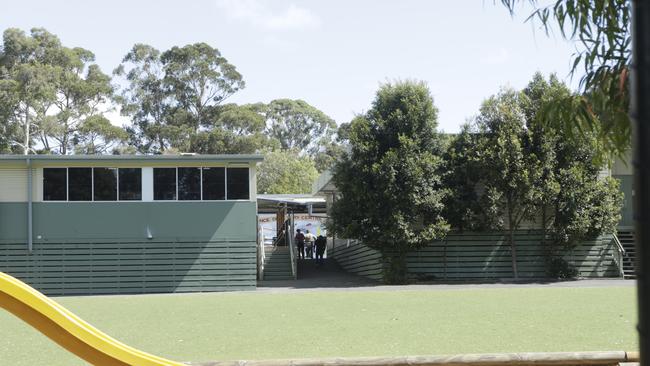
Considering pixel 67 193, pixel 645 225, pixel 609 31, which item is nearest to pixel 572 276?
pixel 67 193

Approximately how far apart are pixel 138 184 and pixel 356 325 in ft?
60.7

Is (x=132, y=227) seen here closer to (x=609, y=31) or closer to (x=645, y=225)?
(x=609, y=31)

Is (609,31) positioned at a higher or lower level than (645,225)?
higher

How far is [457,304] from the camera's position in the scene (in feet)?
66.7

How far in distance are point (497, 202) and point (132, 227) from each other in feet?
43.3

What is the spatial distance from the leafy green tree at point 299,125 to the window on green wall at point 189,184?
163ft

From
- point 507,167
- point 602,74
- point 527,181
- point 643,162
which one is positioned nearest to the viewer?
point 643,162

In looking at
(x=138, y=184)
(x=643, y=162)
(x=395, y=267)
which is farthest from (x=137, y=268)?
(x=643, y=162)

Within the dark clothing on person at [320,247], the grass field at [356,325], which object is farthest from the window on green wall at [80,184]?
the dark clothing on person at [320,247]

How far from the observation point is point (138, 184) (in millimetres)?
32281

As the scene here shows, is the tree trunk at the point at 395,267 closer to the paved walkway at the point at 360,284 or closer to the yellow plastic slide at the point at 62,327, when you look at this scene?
the paved walkway at the point at 360,284

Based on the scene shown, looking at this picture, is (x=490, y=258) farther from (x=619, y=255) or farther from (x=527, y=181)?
(x=619, y=255)

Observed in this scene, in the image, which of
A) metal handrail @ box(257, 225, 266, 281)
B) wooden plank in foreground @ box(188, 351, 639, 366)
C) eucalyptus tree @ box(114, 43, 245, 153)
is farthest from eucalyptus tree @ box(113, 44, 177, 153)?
wooden plank in foreground @ box(188, 351, 639, 366)

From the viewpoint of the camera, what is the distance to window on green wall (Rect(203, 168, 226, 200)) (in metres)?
32.4
